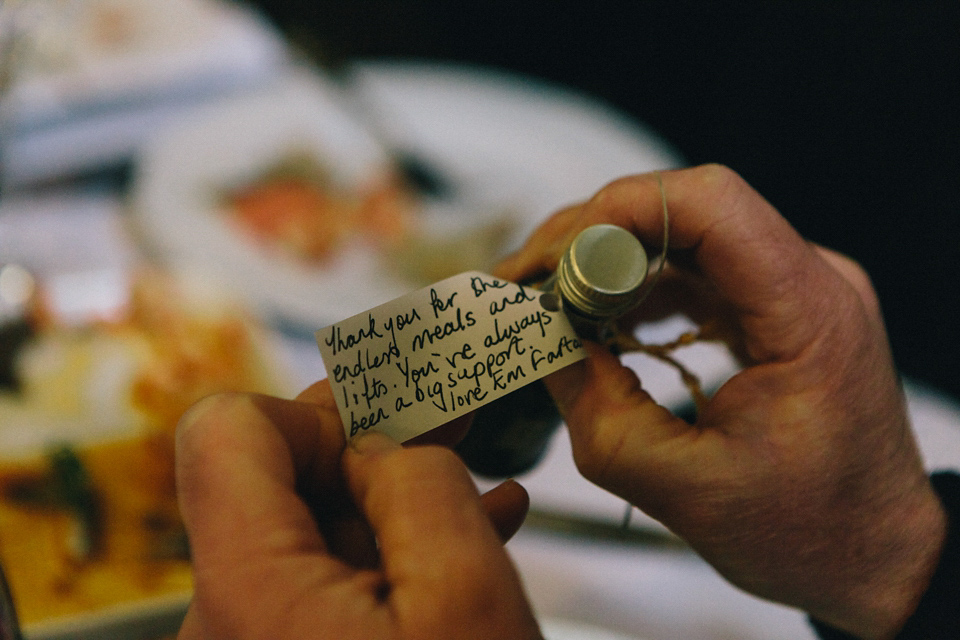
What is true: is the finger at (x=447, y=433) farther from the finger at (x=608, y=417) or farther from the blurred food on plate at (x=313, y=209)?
the blurred food on plate at (x=313, y=209)

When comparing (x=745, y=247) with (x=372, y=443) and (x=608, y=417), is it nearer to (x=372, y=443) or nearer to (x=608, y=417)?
(x=608, y=417)

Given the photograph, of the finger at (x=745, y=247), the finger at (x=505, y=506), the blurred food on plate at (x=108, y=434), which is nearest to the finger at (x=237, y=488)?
the finger at (x=505, y=506)

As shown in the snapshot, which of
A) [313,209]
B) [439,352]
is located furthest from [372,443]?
[313,209]

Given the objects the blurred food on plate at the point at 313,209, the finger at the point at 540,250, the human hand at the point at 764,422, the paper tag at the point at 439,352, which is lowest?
the human hand at the point at 764,422

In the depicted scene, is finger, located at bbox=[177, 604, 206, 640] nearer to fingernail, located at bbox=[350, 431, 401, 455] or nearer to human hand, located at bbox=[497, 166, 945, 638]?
fingernail, located at bbox=[350, 431, 401, 455]

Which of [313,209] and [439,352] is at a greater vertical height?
[313,209]

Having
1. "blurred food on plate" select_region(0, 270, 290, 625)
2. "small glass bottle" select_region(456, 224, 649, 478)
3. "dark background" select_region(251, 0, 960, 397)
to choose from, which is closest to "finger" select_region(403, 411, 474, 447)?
"small glass bottle" select_region(456, 224, 649, 478)

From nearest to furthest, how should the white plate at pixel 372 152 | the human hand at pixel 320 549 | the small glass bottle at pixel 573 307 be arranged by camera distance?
1. the human hand at pixel 320 549
2. the small glass bottle at pixel 573 307
3. the white plate at pixel 372 152
